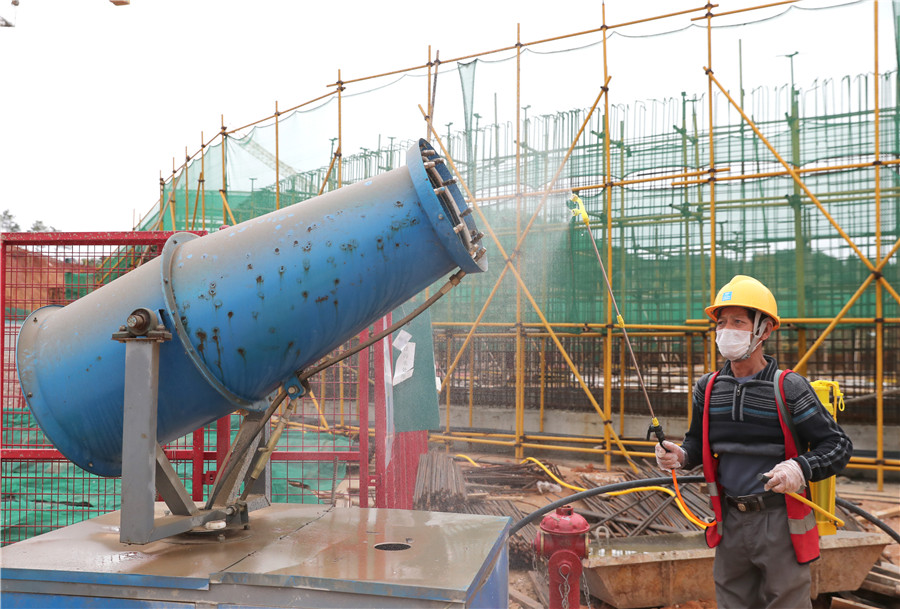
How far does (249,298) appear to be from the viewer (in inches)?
94.7

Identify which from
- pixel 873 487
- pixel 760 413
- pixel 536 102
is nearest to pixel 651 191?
pixel 536 102

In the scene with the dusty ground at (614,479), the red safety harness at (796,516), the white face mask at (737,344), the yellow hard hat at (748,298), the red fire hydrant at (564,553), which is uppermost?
the yellow hard hat at (748,298)

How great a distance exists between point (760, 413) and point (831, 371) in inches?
302

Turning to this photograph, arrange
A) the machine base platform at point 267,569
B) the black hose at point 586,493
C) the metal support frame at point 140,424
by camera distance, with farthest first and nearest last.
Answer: the black hose at point 586,493, the metal support frame at point 140,424, the machine base platform at point 267,569

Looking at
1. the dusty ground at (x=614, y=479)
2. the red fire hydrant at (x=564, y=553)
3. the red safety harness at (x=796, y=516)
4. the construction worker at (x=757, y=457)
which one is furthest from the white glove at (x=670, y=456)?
the dusty ground at (x=614, y=479)

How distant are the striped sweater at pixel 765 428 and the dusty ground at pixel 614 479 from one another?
2.11 meters

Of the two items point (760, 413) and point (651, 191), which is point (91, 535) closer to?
point (760, 413)

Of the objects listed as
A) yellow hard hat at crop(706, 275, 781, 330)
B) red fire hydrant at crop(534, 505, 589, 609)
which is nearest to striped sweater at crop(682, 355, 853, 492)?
yellow hard hat at crop(706, 275, 781, 330)

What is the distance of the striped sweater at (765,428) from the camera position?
9.17 feet

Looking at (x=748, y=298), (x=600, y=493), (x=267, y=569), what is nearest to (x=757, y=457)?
(x=748, y=298)

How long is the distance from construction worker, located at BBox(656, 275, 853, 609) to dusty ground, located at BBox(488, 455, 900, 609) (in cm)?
195

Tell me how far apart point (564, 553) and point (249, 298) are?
2.26m

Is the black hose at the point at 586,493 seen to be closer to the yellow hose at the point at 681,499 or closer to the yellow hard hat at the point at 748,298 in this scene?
the yellow hose at the point at 681,499

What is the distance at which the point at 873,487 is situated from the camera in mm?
8094
